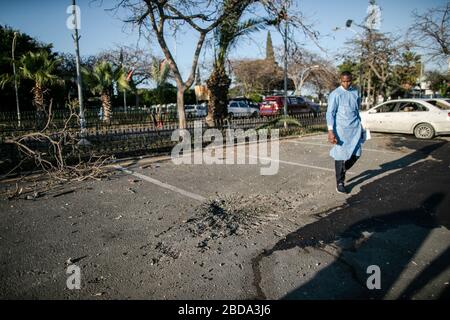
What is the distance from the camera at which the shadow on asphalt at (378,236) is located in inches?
98.2

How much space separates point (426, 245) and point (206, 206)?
283 centimetres

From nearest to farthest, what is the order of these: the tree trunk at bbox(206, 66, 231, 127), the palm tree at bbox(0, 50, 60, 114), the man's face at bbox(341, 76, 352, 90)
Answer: the man's face at bbox(341, 76, 352, 90) < the tree trunk at bbox(206, 66, 231, 127) < the palm tree at bbox(0, 50, 60, 114)

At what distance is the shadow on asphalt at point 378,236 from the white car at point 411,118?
6062 millimetres

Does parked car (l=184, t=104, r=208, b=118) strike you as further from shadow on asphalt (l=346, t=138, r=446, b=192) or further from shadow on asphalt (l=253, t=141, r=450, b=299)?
shadow on asphalt (l=253, t=141, r=450, b=299)

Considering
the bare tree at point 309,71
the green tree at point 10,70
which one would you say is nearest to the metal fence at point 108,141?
the green tree at point 10,70

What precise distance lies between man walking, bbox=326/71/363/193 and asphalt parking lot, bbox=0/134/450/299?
62 centimetres

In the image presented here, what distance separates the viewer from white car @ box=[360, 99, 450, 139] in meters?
10.6

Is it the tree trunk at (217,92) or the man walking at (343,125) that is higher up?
the tree trunk at (217,92)

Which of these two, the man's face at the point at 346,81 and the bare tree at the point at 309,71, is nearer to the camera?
the man's face at the point at 346,81

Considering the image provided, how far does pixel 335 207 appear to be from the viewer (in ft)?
14.1
